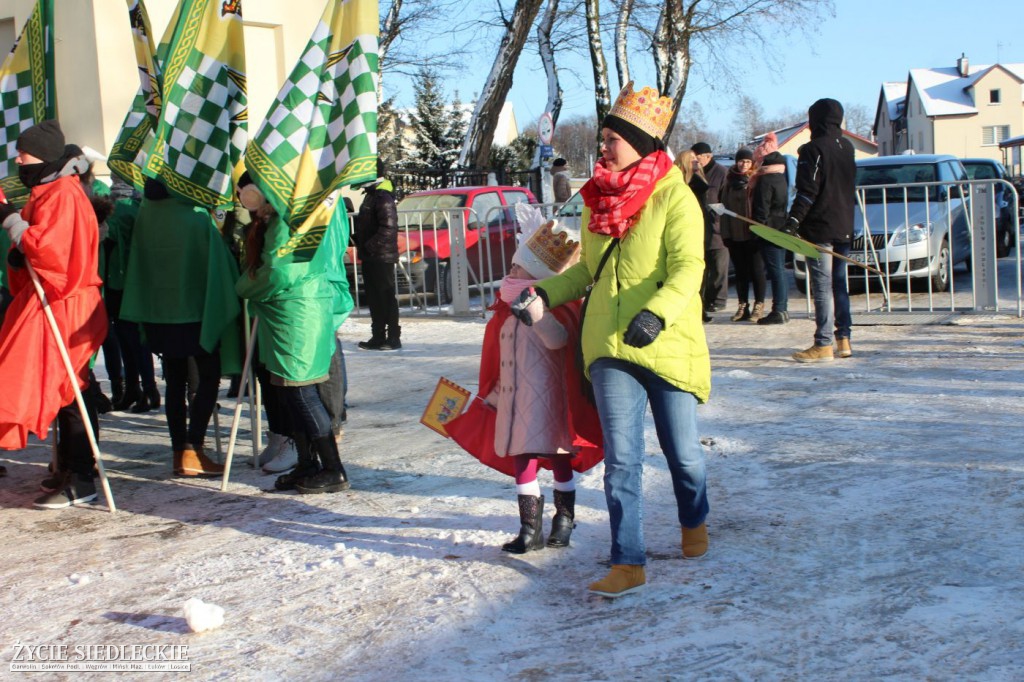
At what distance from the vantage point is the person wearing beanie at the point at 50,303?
5.45 meters

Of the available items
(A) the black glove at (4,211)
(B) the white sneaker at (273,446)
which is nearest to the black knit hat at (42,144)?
(A) the black glove at (4,211)

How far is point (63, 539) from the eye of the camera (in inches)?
209

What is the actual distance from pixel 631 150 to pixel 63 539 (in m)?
3.40

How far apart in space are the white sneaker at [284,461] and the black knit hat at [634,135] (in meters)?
3.16

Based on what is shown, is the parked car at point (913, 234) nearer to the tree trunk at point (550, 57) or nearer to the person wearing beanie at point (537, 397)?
the person wearing beanie at point (537, 397)

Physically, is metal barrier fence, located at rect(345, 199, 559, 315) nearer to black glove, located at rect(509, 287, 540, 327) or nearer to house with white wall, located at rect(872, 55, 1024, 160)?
black glove, located at rect(509, 287, 540, 327)

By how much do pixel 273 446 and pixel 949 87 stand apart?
90382 mm

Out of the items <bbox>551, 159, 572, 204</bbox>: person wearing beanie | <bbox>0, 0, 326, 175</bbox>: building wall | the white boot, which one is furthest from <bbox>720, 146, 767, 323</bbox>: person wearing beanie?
<bbox>0, 0, 326, 175</bbox>: building wall

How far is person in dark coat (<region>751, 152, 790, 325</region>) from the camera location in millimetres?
10938

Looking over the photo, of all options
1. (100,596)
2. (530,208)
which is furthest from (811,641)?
(100,596)

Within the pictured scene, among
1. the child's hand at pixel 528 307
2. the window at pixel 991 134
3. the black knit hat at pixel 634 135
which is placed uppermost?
the window at pixel 991 134

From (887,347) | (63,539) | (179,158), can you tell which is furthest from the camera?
(887,347)

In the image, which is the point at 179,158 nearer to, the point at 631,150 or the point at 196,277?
the point at 196,277

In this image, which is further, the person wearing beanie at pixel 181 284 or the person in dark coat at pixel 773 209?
the person in dark coat at pixel 773 209
